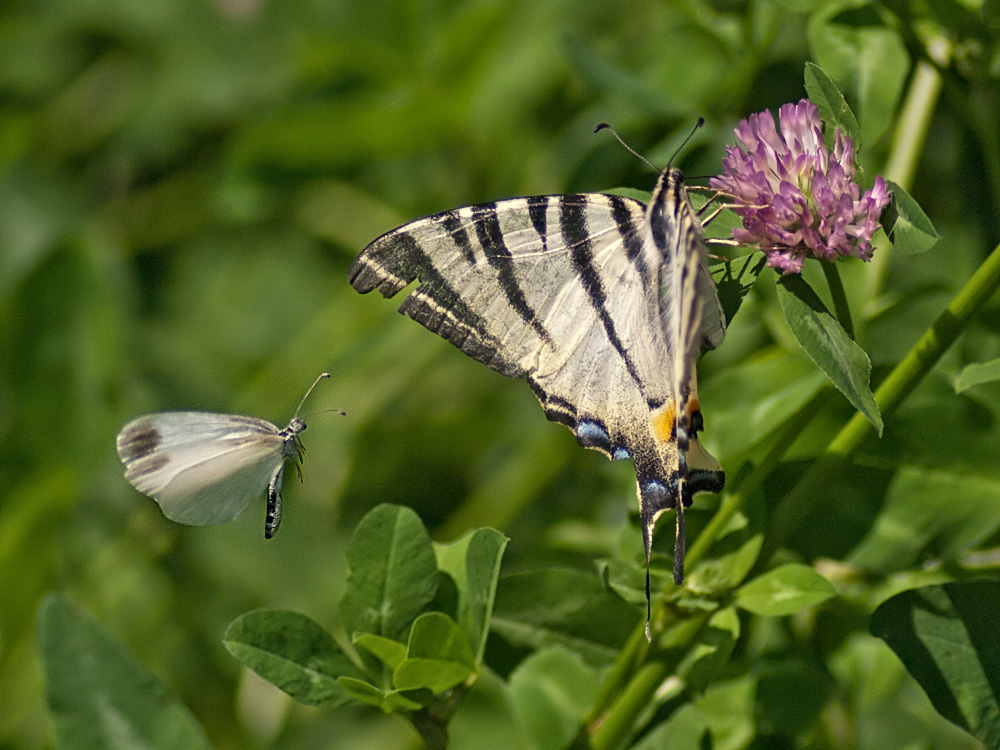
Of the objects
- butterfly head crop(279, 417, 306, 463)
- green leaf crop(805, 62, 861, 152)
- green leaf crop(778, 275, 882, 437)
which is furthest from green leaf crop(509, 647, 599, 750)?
green leaf crop(805, 62, 861, 152)

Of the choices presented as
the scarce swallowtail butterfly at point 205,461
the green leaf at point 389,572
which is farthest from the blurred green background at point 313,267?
the scarce swallowtail butterfly at point 205,461

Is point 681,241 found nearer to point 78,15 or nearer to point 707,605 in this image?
point 707,605

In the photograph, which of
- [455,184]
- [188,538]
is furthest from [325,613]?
[455,184]

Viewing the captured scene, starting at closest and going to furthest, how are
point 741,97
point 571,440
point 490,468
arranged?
point 741,97
point 571,440
point 490,468

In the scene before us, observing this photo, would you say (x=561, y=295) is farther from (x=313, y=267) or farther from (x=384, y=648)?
(x=313, y=267)

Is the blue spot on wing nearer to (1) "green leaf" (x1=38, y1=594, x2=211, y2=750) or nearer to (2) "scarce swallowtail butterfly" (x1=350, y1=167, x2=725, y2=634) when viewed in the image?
(2) "scarce swallowtail butterfly" (x1=350, y1=167, x2=725, y2=634)

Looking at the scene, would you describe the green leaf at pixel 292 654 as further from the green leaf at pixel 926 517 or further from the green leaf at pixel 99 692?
the green leaf at pixel 926 517

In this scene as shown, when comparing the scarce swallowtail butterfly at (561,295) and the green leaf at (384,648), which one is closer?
the green leaf at (384,648)
